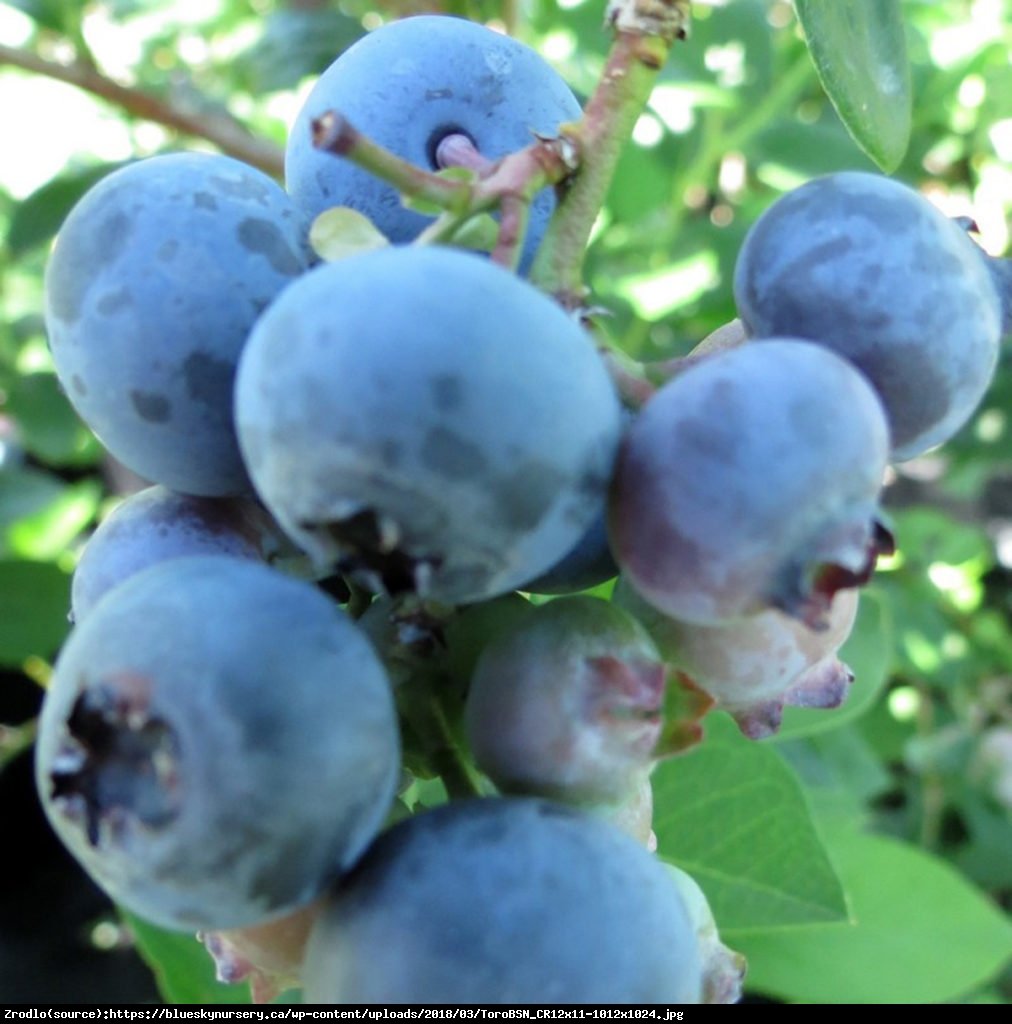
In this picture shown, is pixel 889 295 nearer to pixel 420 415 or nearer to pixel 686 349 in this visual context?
pixel 420 415

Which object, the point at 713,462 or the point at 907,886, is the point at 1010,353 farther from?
the point at 713,462

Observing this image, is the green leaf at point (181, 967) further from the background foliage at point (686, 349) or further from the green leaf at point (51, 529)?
the green leaf at point (51, 529)

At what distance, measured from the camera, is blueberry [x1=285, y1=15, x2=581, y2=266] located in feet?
2.26

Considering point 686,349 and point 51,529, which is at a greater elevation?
point 686,349

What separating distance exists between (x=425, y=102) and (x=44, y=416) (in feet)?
5.63

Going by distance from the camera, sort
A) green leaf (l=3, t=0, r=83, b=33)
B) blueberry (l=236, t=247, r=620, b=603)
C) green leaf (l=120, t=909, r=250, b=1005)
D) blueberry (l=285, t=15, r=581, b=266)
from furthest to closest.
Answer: green leaf (l=3, t=0, r=83, b=33) < green leaf (l=120, t=909, r=250, b=1005) < blueberry (l=285, t=15, r=581, b=266) < blueberry (l=236, t=247, r=620, b=603)

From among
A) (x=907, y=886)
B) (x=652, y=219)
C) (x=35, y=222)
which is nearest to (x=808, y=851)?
(x=907, y=886)

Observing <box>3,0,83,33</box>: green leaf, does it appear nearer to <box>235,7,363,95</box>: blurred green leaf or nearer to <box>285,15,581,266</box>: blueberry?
<box>235,7,363,95</box>: blurred green leaf

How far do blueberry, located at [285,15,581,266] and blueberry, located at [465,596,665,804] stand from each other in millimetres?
250

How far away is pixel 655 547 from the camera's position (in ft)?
1.64

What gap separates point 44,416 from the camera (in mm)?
2197

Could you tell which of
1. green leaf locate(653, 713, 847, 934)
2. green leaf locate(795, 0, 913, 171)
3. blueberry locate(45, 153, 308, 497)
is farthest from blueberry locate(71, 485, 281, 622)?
green leaf locate(653, 713, 847, 934)

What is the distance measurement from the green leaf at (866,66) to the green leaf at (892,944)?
95 centimetres

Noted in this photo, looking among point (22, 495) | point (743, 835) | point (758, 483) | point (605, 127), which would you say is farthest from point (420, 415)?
point (22, 495)
